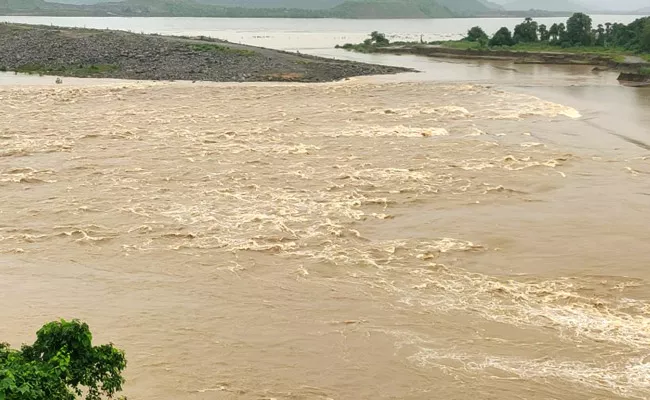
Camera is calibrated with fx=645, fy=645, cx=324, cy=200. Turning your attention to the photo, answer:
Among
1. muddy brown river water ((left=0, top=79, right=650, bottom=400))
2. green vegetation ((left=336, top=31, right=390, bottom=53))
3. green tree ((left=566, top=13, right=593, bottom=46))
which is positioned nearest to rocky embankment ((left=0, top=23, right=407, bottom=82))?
muddy brown river water ((left=0, top=79, right=650, bottom=400))

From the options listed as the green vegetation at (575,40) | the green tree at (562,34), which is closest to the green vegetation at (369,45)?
the green vegetation at (575,40)

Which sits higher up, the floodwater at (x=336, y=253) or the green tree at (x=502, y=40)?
the green tree at (x=502, y=40)

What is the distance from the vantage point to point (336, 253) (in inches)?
546

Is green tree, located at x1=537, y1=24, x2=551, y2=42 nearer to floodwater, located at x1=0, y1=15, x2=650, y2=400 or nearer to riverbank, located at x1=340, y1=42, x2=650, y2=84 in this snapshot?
riverbank, located at x1=340, y1=42, x2=650, y2=84

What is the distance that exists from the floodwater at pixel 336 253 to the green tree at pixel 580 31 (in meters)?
44.9

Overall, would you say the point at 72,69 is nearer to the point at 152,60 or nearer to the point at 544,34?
the point at 152,60

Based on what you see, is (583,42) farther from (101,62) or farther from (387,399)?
(387,399)

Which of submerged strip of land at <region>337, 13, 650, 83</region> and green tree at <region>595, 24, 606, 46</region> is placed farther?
green tree at <region>595, 24, 606, 46</region>

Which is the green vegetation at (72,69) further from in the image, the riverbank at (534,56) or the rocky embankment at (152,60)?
the riverbank at (534,56)

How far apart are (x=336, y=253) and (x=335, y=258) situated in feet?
0.92

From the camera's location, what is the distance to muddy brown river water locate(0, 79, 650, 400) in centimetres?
964

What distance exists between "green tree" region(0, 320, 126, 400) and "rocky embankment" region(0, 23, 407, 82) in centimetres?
3812

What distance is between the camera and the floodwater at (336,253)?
9664 millimetres

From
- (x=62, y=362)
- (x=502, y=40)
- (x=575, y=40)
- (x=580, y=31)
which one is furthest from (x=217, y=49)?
(x=62, y=362)
